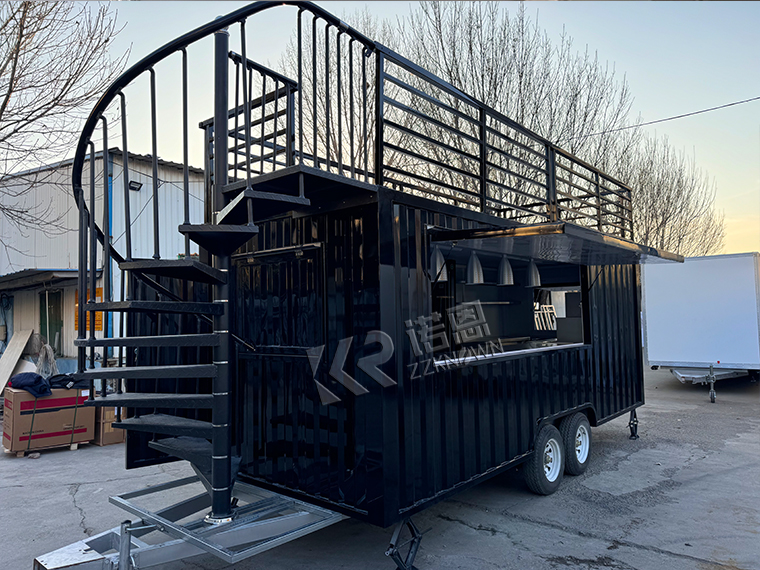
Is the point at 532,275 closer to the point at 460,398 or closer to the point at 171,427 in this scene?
the point at 460,398

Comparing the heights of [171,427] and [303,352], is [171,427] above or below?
below

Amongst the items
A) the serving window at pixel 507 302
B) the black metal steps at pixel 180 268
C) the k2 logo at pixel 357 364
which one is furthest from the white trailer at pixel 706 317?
the black metal steps at pixel 180 268

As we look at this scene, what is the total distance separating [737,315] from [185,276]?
1157 centimetres

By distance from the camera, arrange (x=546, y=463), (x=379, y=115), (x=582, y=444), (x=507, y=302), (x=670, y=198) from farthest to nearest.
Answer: (x=670, y=198), (x=507, y=302), (x=582, y=444), (x=546, y=463), (x=379, y=115)

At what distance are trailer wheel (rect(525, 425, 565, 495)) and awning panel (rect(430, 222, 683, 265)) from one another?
1.77 m

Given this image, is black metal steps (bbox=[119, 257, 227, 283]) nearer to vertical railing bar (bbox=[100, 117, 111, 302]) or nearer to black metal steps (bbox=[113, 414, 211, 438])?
vertical railing bar (bbox=[100, 117, 111, 302])

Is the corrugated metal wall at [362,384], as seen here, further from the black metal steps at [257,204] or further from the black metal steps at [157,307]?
the black metal steps at [157,307]

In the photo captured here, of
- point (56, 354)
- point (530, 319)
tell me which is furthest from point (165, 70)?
point (56, 354)

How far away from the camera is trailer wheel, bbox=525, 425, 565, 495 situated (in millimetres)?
5180

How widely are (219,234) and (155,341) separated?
2.56 feet

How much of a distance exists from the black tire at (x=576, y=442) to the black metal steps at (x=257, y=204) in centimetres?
405

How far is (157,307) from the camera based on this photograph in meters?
3.22

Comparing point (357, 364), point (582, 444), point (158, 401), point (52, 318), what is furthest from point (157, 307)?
point (52, 318)

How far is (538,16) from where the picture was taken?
500 inches
